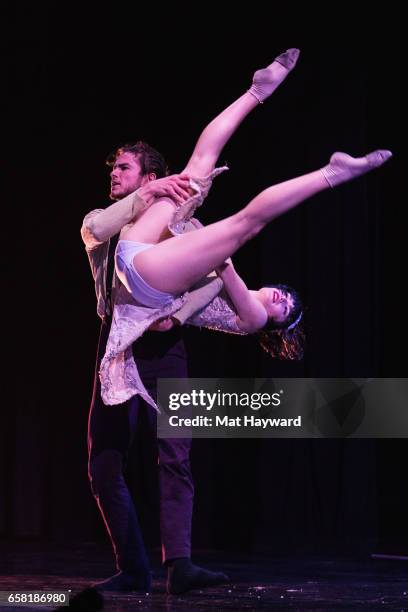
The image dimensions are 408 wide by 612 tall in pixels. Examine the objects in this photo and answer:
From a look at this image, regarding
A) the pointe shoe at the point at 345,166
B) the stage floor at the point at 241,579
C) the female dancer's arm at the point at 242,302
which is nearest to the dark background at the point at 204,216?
the stage floor at the point at 241,579

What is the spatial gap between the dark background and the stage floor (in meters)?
0.51

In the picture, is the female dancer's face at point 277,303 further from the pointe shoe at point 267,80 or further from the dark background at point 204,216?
the dark background at point 204,216

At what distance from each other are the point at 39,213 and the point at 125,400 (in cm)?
259

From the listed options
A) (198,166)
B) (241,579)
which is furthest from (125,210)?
(241,579)

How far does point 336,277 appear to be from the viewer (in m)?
5.12

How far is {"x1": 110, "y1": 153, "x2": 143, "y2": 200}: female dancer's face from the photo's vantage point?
11.2 feet

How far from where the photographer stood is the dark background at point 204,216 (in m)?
4.98

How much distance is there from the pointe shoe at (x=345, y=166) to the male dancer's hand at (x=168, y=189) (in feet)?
1.63

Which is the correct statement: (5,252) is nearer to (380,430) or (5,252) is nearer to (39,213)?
(39,213)

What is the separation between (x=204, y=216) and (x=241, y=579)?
7.54 ft

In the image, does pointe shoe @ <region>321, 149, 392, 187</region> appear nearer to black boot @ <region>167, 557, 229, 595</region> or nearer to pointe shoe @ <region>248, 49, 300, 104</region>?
pointe shoe @ <region>248, 49, 300, 104</region>

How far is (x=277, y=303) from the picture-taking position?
140 inches

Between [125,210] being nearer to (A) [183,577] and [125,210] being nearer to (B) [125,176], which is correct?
(B) [125,176]

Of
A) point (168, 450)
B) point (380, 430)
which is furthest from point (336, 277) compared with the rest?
point (168, 450)
